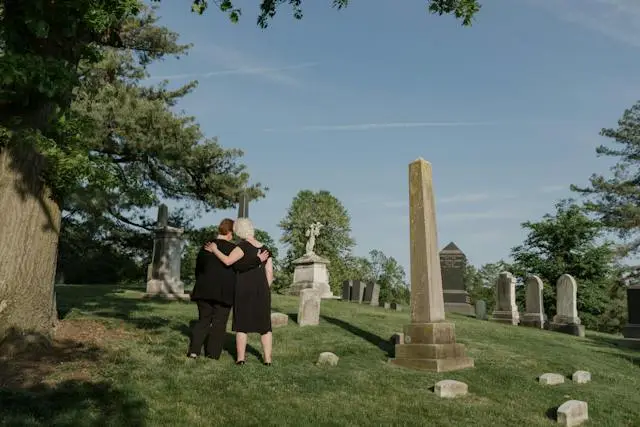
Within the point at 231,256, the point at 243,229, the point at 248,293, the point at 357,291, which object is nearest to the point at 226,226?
the point at 243,229

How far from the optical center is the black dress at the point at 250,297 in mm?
7008

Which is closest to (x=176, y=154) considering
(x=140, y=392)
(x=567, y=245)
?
(x=140, y=392)

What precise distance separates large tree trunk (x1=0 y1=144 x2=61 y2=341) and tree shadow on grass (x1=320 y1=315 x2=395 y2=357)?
549 centimetres

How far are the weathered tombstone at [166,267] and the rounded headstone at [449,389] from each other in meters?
12.4

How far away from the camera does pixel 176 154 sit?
74.9ft

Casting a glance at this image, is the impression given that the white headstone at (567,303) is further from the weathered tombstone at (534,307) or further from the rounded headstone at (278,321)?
the rounded headstone at (278,321)

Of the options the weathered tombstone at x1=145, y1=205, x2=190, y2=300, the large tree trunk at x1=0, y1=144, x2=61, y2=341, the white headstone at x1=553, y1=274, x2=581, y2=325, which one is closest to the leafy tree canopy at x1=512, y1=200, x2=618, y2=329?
the white headstone at x1=553, y1=274, x2=581, y2=325

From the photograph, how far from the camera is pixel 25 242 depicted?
22.7 feet

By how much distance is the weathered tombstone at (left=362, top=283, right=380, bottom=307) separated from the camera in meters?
23.6

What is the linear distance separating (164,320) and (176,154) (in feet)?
45.5

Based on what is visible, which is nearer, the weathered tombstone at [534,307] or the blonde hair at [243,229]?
the blonde hair at [243,229]

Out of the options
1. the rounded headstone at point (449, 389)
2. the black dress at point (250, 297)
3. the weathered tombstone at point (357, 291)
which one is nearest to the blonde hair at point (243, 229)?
the black dress at point (250, 297)

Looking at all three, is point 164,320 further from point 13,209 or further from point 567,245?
point 567,245

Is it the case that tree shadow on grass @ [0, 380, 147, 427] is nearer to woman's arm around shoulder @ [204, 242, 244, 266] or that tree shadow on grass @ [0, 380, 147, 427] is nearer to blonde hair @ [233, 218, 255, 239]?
woman's arm around shoulder @ [204, 242, 244, 266]
